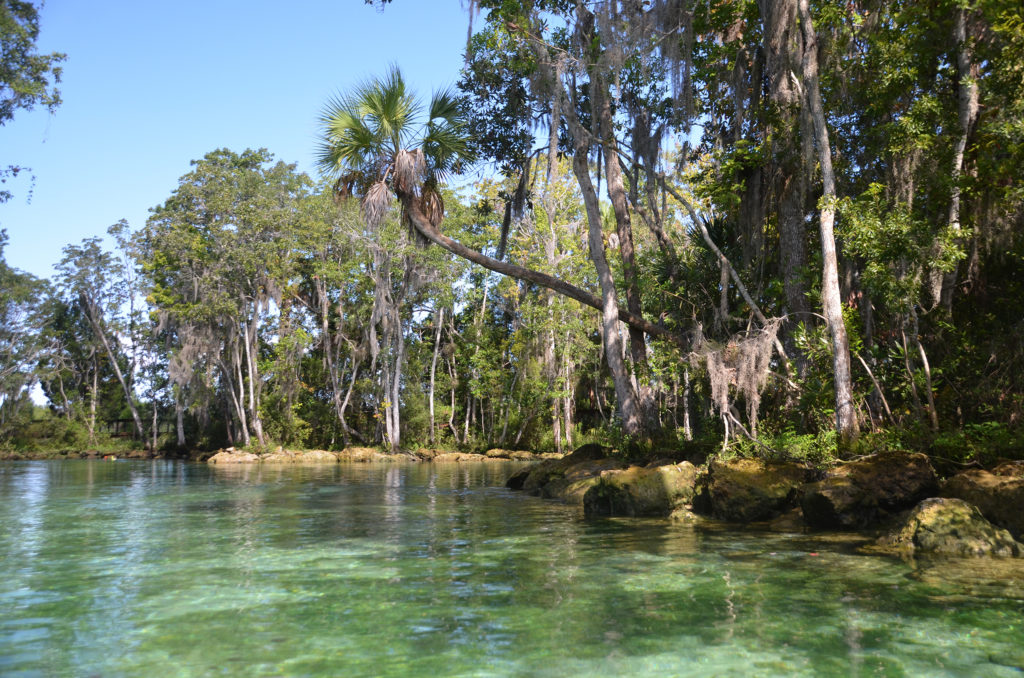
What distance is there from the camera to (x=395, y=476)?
23125 millimetres

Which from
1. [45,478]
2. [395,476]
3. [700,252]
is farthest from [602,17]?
[45,478]

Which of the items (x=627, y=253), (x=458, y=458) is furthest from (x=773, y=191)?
(x=458, y=458)

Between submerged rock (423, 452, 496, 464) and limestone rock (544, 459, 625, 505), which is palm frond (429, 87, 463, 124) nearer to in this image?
limestone rock (544, 459, 625, 505)

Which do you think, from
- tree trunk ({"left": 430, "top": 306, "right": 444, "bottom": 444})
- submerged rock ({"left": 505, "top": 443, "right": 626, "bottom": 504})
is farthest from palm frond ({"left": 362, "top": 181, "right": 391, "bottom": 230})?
tree trunk ({"left": 430, "top": 306, "right": 444, "bottom": 444})

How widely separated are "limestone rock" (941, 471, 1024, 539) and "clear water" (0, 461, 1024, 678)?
5.21 ft

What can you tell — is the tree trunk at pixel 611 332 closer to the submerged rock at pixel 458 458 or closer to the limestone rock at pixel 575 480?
the limestone rock at pixel 575 480

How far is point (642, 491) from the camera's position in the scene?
1160 centimetres

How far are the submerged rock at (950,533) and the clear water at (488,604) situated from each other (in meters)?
0.35

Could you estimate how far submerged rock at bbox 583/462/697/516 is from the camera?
11.5 metres

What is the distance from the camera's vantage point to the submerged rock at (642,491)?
37.9 ft

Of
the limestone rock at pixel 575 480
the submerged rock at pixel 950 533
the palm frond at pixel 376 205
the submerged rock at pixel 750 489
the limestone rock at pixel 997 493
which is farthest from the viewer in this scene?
the palm frond at pixel 376 205

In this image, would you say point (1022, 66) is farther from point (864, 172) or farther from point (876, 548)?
point (876, 548)

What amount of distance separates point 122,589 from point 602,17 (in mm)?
11792

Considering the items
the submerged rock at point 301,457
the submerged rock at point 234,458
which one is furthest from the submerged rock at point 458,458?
the submerged rock at point 234,458
